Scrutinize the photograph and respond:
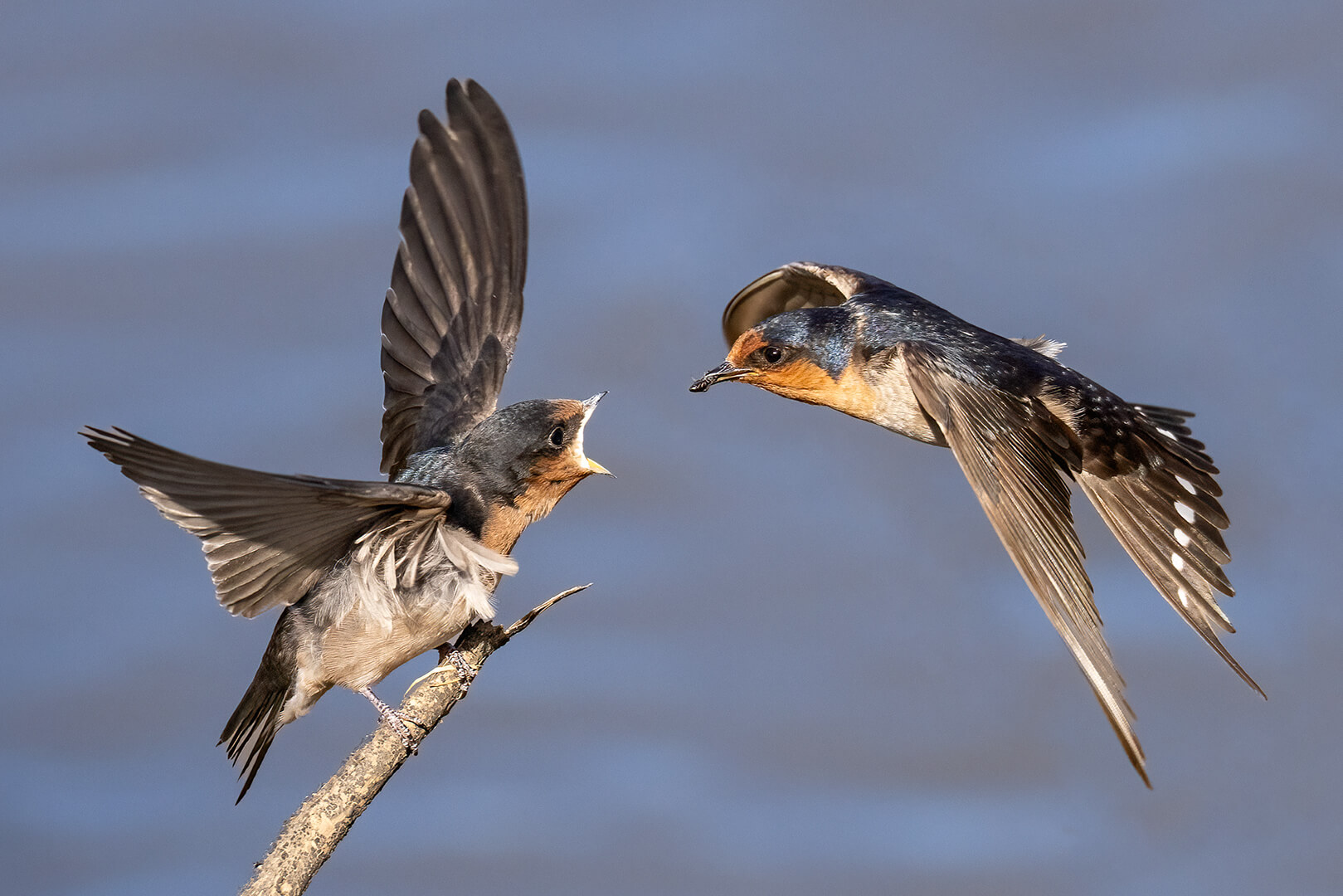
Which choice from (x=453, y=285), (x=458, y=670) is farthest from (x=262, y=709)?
(x=453, y=285)

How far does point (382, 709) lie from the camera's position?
259cm

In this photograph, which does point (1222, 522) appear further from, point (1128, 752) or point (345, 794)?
point (345, 794)

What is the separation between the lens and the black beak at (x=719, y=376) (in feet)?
11.6

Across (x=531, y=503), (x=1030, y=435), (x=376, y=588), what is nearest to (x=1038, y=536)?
(x=1030, y=435)

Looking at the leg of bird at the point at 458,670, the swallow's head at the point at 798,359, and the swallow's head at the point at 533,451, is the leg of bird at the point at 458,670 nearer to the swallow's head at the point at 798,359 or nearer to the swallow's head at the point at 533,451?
the swallow's head at the point at 533,451

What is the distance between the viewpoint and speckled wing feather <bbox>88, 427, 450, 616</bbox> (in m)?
2.20

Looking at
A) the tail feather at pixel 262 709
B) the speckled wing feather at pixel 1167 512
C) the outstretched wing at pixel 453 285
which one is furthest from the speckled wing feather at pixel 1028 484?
the tail feather at pixel 262 709

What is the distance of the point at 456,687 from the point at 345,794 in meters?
0.34

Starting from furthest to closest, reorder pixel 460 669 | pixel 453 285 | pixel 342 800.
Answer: pixel 453 285
pixel 460 669
pixel 342 800

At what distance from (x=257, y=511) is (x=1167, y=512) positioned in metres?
2.22

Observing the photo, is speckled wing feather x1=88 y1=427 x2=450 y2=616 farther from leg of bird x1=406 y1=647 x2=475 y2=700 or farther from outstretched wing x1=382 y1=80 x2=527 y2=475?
outstretched wing x1=382 y1=80 x2=527 y2=475

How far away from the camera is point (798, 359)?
11.6 feet

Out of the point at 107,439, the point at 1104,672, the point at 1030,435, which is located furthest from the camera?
the point at 1030,435

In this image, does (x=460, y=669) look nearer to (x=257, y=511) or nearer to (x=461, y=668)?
(x=461, y=668)
